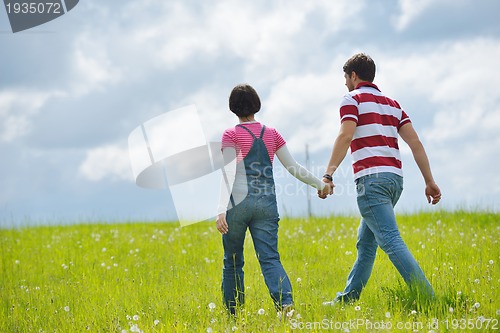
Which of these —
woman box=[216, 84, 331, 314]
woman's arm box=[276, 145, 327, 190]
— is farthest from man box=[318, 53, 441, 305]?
woman box=[216, 84, 331, 314]

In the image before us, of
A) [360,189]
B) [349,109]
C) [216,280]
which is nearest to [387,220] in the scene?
[360,189]

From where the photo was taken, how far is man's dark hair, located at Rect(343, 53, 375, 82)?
628cm

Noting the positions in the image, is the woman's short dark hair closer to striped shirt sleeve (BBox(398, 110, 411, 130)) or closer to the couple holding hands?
the couple holding hands

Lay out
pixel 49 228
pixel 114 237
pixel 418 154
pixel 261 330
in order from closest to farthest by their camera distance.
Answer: pixel 261 330, pixel 418 154, pixel 114 237, pixel 49 228

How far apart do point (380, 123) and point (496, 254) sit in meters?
4.52

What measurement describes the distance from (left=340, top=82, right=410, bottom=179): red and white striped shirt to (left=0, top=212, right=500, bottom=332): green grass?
1386 millimetres

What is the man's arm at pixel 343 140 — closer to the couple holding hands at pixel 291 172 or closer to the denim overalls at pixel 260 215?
the couple holding hands at pixel 291 172

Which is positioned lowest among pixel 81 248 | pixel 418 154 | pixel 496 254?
pixel 496 254

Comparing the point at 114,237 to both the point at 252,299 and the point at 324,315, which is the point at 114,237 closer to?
the point at 252,299

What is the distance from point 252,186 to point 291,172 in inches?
19.1

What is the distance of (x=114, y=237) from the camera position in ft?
44.3

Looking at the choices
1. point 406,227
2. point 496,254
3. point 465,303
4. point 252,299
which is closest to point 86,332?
point 252,299

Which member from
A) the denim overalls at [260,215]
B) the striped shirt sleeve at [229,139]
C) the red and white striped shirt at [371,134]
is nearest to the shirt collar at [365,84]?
the red and white striped shirt at [371,134]

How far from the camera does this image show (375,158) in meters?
5.91
